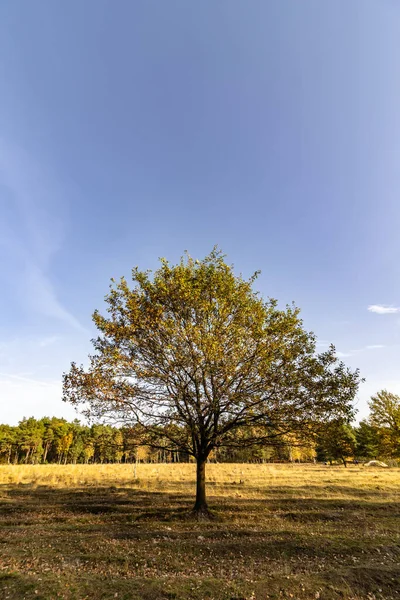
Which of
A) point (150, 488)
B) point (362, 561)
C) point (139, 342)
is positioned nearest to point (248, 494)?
point (150, 488)

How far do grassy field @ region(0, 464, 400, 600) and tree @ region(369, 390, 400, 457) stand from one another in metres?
16.2

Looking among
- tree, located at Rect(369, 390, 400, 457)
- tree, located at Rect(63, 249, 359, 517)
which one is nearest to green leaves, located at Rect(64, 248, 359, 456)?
tree, located at Rect(63, 249, 359, 517)

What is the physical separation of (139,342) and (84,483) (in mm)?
25700

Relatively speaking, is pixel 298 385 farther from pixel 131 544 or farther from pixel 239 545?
pixel 131 544

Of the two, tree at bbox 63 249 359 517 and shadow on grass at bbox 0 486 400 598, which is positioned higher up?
tree at bbox 63 249 359 517

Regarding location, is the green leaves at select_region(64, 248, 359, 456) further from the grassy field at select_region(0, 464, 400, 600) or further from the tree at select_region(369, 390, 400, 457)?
the tree at select_region(369, 390, 400, 457)

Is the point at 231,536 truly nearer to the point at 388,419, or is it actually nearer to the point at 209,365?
Result: the point at 209,365

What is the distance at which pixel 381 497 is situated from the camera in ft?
90.0

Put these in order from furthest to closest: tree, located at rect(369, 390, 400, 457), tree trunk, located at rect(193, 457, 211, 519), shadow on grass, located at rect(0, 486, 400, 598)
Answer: tree, located at rect(369, 390, 400, 457)
tree trunk, located at rect(193, 457, 211, 519)
shadow on grass, located at rect(0, 486, 400, 598)

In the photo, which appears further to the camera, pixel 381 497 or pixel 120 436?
pixel 381 497

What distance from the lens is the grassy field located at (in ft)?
29.2

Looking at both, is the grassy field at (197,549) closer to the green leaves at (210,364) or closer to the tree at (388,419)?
the green leaves at (210,364)

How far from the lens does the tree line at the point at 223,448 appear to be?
18.9m

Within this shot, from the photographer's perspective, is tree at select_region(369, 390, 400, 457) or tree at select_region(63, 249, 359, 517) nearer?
tree at select_region(63, 249, 359, 517)
